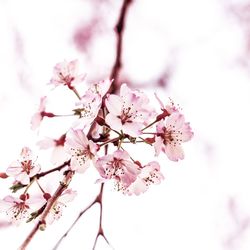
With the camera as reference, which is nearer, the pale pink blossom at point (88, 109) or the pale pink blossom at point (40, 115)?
the pale pink blossom at point (88, 109)

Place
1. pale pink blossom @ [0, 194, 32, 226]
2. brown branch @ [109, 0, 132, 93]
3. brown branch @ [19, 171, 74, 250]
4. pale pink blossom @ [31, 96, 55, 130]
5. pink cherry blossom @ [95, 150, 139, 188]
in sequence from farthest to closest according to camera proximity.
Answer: brown branch @ [109, 0, 132, 93] < pale pink blossom @ [31, 96, 55, 130] < pale pink blossom @ [0, 194, 32, 226] < pink cherry blossom @ [95, 150, 139, 188] < brown branch @ [19, 171, 74, 250]

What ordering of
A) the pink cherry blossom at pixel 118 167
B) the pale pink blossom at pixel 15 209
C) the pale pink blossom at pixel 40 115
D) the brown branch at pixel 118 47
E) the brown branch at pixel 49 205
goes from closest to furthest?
the brown branch at pixel 49 205
the pink cherry blossom at pixel 118 167
the pale pink blossom at pixel 15 209
the pale pink blossom at pixel 40 115
the brown branch at pixel 118 47

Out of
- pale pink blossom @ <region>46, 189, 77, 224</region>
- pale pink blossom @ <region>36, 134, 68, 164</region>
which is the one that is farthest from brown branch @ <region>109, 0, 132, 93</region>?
pale pink blossom @ <region>46, 189, 77, 224</region>

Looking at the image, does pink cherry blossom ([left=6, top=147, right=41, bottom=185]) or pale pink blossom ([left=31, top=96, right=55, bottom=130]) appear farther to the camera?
pale pink blossom ([left=31, top=96, right=55, bottom=130])

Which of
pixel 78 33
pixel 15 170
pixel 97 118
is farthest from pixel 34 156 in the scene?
pixel 78 33

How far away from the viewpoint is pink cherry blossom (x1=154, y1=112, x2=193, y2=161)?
0.79m

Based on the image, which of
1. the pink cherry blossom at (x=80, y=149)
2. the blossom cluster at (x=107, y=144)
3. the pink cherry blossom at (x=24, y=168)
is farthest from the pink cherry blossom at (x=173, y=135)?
the pink cherry blossom at (x=24, y=168)

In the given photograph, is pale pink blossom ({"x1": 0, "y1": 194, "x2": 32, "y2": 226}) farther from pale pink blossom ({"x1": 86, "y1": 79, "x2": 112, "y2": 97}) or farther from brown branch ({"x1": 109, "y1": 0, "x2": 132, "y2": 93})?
brown branch ({"x1": 109, "y1": 0, "x2": 132, "y2": 93})

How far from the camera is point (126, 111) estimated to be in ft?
2.46

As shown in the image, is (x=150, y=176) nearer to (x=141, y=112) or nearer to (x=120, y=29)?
(x=141, y=112)

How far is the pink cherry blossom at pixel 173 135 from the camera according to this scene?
0.79 metres

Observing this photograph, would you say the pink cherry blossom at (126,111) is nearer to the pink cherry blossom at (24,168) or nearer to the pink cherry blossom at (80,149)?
the pink cherry blossom at (80,149)

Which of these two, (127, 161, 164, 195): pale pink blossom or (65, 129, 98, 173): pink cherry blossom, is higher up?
(65, 129, 98, 173): pink cherry blossom

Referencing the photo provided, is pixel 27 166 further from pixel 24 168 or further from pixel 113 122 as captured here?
pixel 113 122
